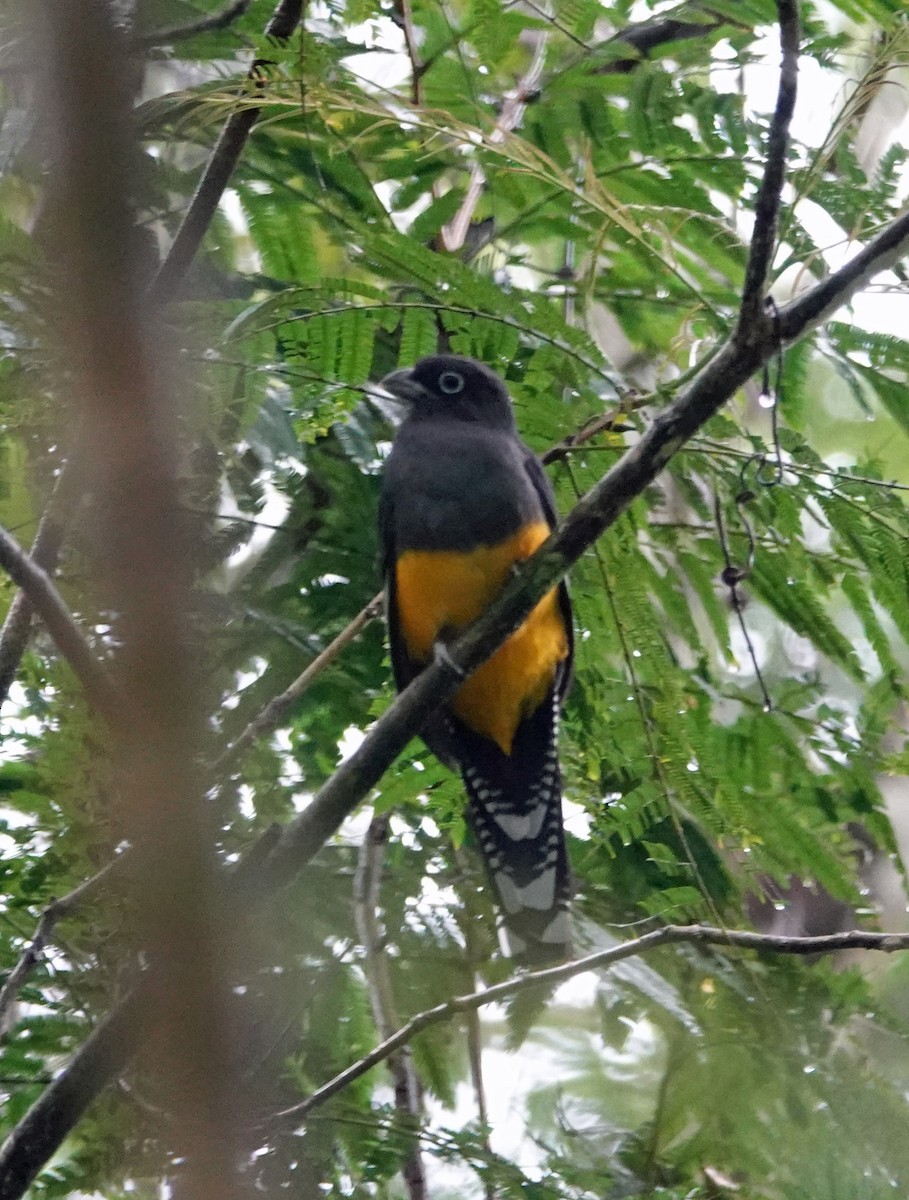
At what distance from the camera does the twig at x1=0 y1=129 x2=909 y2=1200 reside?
2.20 m

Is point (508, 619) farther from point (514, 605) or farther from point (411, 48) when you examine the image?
point (411, 48)

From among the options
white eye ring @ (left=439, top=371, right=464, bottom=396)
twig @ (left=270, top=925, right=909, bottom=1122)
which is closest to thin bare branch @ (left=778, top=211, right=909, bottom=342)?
twig @ (left=270, top=925, right=909, bottom=1122)

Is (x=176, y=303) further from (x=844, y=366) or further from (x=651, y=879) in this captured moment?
(x=651, y=879)

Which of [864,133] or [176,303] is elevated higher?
[864,133]

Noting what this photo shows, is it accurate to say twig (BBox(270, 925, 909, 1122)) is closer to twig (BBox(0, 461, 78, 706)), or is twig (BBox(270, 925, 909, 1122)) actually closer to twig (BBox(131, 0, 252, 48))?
twig (BBox(0, 461, 78, 706))

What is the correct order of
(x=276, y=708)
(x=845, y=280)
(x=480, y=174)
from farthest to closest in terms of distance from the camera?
(x=480, y=174) → (x=276, y=708) → (x=845, y=280)

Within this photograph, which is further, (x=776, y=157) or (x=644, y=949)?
(x=644, y=949)

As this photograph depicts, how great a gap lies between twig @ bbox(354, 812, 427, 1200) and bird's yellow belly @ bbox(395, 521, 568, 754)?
0.47 m

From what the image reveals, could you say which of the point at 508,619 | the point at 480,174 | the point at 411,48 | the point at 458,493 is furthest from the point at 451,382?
the point at 508,619

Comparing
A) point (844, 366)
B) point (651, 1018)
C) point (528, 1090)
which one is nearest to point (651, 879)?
point (651, 1018)

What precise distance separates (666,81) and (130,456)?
8.33ft

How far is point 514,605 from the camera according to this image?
262 cm

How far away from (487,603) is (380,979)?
3.12 ft

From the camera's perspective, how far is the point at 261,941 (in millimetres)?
1643
